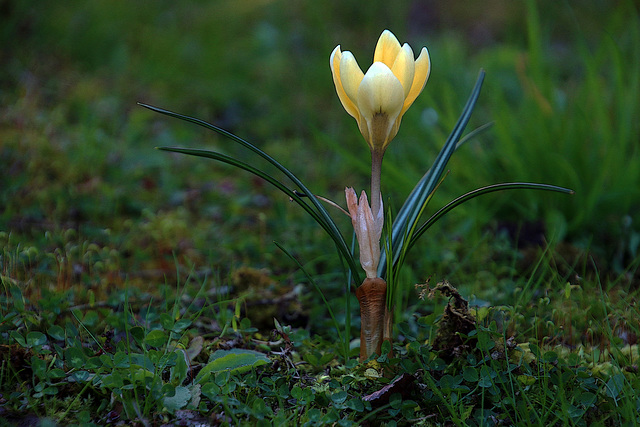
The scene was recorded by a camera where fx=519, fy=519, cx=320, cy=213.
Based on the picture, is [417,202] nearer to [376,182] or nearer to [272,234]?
[376,182]

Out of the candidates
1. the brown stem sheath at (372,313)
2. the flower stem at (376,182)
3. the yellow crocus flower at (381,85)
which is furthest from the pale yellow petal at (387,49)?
the brown stem sheath at (372,313)

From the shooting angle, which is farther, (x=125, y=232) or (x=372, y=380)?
(x=125, y=232)

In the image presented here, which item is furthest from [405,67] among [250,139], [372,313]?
[250,139]

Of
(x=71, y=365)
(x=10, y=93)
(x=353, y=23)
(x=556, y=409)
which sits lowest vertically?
(x=556, y=409)

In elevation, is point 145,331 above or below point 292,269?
above

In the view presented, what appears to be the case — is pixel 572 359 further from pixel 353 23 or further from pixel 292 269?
pixel 353 23

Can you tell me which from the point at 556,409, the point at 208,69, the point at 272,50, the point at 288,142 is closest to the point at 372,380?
the point at 556,409

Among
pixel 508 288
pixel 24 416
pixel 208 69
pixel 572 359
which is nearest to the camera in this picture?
pixel 24 416
